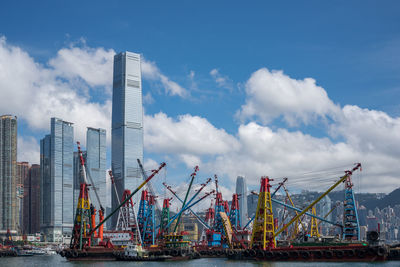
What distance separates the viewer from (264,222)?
322 feet

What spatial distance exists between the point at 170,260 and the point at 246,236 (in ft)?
88.9

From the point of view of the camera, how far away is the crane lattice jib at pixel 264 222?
9850 centimetres

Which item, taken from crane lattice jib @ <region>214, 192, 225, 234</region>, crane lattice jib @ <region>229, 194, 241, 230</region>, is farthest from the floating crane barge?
crane lattice jib @ <region>229, 194, 241, 230</region>

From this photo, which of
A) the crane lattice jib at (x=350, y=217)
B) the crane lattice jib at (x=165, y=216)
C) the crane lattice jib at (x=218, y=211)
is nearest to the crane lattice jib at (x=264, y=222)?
the crane lattice jib at (x=350, y=217)

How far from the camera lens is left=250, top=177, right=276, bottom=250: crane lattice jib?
98.5 meters

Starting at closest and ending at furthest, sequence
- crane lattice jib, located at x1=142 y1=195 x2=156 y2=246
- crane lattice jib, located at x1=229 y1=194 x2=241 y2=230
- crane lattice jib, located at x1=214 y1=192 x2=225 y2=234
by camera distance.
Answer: crane lattice jib, located at x1=142 y1=195 x2=156 y2=246 < crane lattice jib, located at x1=214 y1=192 x2=225 y2=234 < crane lattice jib, located at x1=229 y1=194 x2=241 y2=230

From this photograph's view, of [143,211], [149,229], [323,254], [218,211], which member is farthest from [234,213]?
[323,254]

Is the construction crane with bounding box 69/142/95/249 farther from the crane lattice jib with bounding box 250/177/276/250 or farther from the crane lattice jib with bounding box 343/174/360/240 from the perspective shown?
the crane lattice jib with bounding box 343/174/360/240

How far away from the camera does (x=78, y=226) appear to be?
121250 millimetres

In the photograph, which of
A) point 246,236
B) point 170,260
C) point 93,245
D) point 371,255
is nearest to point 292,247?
point 371,255

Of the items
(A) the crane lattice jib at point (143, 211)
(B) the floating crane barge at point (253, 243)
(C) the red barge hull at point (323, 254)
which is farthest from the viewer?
(A) the crane lattice jib at point (143, 211)

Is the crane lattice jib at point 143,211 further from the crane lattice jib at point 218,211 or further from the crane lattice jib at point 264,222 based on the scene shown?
the crane lattice jib at point 264,222

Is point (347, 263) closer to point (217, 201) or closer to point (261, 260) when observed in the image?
point (261, 260)

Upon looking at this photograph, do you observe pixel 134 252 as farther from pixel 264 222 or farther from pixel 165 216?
pixel 165 216
